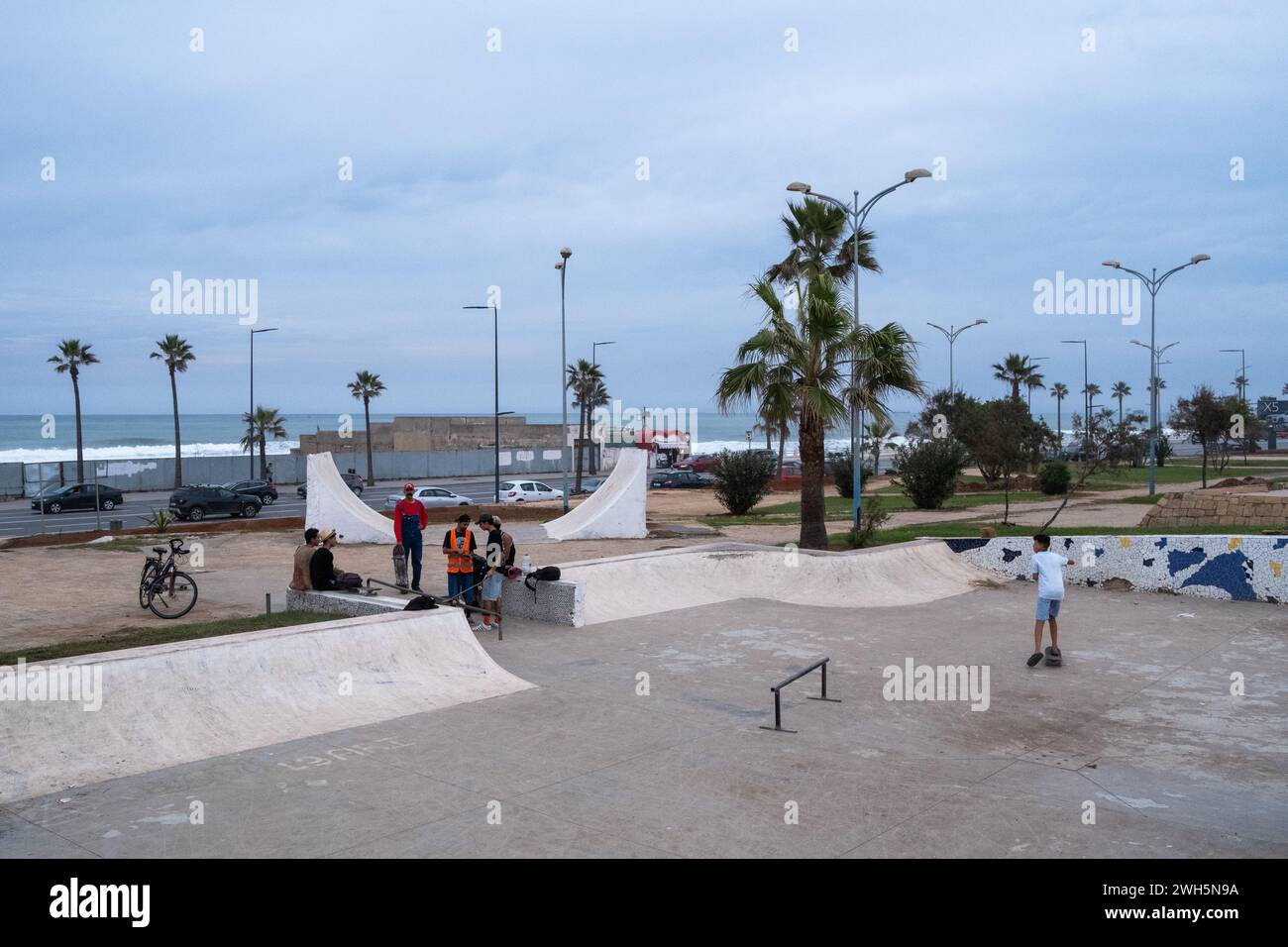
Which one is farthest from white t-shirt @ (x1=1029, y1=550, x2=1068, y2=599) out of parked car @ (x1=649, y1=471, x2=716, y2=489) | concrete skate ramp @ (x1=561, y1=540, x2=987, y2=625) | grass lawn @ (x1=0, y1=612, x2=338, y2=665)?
parked car @ (x1=649, y1=471, x2=716, y2=489)

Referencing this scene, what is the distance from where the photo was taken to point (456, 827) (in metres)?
6.39

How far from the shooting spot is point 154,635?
10.7 metres

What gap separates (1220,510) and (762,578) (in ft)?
44.9

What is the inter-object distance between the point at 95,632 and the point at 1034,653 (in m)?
11.4

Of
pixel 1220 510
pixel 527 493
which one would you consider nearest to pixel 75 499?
pixel 527 493

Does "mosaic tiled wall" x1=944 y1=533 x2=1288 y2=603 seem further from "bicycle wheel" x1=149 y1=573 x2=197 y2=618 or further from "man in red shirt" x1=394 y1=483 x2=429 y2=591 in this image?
"bicycle wheel" x1=149 y1=573 x2=197 y2=618

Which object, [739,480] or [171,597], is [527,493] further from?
[171,597]

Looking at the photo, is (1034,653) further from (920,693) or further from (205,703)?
(205,703)

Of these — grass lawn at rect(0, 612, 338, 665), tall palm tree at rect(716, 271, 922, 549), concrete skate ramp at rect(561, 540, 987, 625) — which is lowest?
concrete skate ramp at rect(561, 540, 987, 625)

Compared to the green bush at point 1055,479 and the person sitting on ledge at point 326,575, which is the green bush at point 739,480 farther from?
the person sitting on ledge at point 326,575

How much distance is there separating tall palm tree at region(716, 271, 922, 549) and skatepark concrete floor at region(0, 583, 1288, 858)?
284 inches

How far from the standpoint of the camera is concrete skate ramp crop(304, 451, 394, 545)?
24.8 m

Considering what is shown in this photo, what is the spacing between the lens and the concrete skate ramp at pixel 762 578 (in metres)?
15.2
